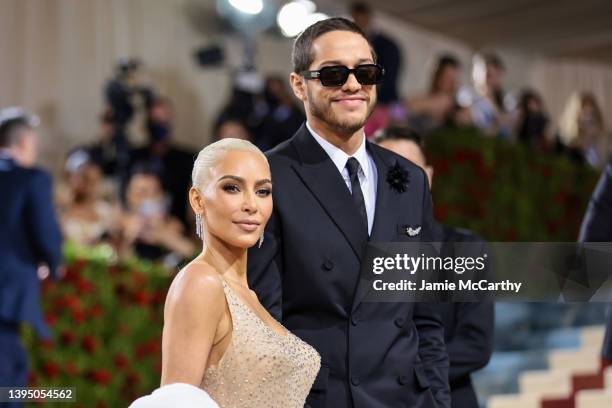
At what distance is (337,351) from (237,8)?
851cm

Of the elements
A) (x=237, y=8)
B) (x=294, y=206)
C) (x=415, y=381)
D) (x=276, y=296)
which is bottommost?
(x=415, y=381)

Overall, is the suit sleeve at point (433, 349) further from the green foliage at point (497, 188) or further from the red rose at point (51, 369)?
the green foliage at point (497, 188)

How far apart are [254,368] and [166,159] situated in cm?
699

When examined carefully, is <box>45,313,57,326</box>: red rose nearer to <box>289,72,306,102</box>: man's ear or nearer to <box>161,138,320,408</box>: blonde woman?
<box>289,72,306,102</box>: man's ear

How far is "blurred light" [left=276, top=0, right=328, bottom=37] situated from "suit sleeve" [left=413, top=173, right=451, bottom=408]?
828 cm

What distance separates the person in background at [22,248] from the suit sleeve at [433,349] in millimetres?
3506

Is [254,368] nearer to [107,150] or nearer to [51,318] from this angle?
[51,318]

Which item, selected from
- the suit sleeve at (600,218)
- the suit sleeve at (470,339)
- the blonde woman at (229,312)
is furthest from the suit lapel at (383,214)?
the suit sleeve at (600,218)

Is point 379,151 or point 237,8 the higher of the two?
point 237,8

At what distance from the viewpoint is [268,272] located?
254 centimetres

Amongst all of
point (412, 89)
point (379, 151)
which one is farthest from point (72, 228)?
point (412, 89)

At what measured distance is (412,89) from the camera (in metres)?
14.4

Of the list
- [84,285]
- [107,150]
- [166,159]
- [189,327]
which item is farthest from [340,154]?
[107,150]

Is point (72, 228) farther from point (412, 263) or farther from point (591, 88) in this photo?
point (591, 88)
